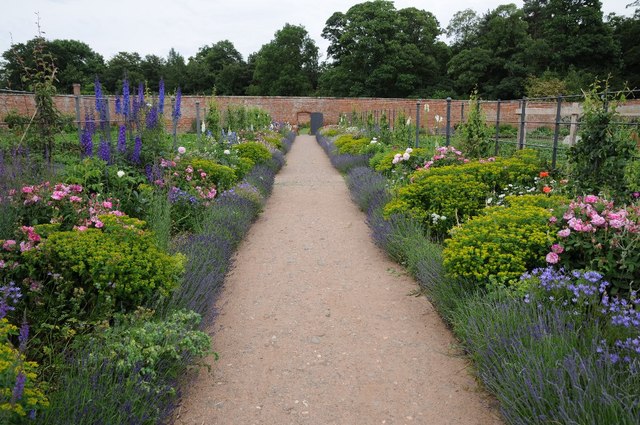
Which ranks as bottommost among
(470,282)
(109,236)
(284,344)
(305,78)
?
(284,344)

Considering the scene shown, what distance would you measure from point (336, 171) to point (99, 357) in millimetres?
12935

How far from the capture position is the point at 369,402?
2.90 m

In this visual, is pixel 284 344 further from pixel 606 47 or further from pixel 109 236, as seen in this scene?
pixel 606 47

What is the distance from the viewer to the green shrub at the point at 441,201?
5707 mm

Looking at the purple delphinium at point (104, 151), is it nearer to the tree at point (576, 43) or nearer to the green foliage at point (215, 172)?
the green foliage at point (215, 172)

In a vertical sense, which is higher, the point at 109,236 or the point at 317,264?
the point at 109,236

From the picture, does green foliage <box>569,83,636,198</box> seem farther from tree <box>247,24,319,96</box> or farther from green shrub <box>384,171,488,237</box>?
tree <box>247,24,319,96</box>

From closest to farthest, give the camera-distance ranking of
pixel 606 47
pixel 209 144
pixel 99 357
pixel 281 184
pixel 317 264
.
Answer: pixel 99 357 < pixel 317 264 < pixel 209 144 < pixel 281 184 < pixel 606 47

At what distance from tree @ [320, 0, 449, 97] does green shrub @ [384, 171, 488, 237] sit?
145 ft

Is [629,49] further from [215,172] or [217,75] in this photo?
[215,172]

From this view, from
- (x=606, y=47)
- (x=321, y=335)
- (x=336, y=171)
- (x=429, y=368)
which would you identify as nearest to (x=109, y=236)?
(x=321, y=335)

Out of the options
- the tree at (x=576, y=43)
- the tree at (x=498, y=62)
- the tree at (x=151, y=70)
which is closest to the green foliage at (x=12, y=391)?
the tree at (x=576, y=43)

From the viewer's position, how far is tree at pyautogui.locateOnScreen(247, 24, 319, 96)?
181ft

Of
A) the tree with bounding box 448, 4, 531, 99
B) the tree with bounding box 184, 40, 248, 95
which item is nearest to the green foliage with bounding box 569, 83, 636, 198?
the tree with bounding box 448, 4, 531, 99
